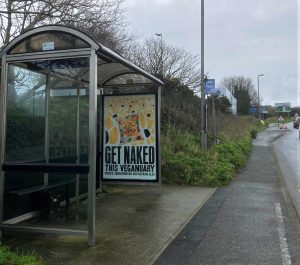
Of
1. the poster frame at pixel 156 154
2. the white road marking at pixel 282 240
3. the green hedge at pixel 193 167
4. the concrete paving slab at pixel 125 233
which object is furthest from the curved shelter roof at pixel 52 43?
the green hedge at pixel 193 167

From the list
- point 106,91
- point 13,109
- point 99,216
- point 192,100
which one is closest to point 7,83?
point 13,109

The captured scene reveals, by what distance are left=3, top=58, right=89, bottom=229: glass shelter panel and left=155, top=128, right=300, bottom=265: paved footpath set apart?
177cm

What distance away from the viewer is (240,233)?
6.37 m

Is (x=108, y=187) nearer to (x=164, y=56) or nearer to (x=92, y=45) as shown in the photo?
(x=92, y=45)

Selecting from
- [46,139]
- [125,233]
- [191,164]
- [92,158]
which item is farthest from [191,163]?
[92,158]

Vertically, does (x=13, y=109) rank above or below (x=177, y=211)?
above

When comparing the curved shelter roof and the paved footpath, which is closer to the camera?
the paved footpath

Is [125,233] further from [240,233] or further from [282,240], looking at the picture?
[282,240]

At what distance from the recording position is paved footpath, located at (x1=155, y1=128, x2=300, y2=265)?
523cm

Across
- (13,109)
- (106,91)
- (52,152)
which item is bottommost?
(52,152)

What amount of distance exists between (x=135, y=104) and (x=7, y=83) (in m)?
3.61

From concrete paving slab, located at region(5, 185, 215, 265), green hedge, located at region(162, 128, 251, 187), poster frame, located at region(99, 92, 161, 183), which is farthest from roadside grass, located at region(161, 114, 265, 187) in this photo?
poster frame, located at region(99, 92, 161, 183)

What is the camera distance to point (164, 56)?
22344 mm

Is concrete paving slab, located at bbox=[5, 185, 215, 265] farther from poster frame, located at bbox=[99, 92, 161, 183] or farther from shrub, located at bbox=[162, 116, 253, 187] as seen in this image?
shrub, located at bbox=[162, 116, 253, 187]
